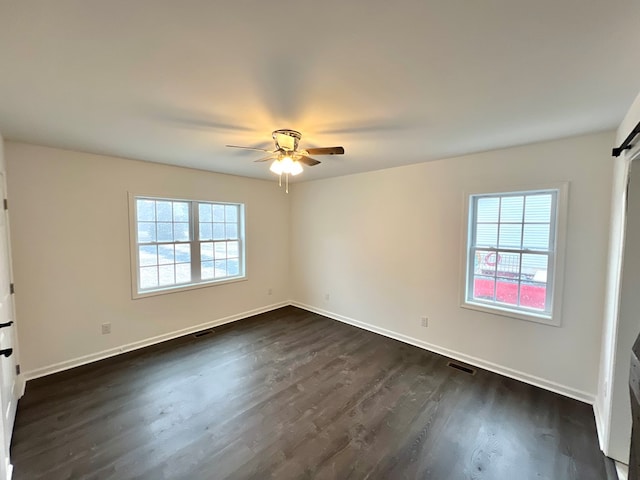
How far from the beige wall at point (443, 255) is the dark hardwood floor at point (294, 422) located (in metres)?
0.38

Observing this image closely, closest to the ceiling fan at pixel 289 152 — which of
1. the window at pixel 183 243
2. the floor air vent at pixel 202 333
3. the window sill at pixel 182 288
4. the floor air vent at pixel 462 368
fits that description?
the window at pixel 183 243

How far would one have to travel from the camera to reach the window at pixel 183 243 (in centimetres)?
371

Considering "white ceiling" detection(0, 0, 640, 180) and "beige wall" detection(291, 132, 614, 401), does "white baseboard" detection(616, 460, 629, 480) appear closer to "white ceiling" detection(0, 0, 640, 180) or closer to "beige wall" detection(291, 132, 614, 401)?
"beige wall" detection(291, 132, 614, 401)

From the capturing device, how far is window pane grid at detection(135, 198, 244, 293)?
375 cm

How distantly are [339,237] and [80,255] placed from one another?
3393mm

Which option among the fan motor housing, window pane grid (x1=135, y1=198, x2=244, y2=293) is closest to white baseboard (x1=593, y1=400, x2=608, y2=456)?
the fan motor housing

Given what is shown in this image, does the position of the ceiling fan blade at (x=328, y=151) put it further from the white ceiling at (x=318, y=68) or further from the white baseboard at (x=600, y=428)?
the white baseboard at (x=600, y=428)

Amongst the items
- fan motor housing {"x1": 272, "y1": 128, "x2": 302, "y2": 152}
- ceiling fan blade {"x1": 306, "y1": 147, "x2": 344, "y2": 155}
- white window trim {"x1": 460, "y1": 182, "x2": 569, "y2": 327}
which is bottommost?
white window trim {"x1": 460, "y1": 182, "x2": 569, "y2": 327}

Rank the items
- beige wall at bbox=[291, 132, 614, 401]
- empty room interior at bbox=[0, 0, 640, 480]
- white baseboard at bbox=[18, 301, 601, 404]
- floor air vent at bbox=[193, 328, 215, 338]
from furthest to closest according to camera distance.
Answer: floor air vent at bbox=[193, 328, 215, 338], white baseboard at bbox=[18, 301, 601, 404], beige wall at bbox=[291, 132, 614, 401], empty room interior at bbox=[0, 0, 640, 480]

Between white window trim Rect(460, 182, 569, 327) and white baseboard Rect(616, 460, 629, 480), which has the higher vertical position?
white window trim Rect(460, 182, 569, 327)

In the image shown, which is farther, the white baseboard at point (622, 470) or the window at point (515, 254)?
the window at point (515, 254)

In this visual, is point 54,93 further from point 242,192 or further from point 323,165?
point 242,192

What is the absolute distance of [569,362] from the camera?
267 centimetres

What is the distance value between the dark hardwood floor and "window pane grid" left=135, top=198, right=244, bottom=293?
3.55 feet
